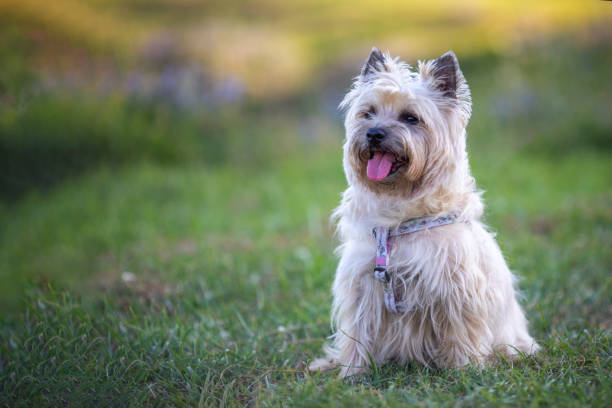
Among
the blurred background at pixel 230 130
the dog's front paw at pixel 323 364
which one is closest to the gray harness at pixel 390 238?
the dog's front paw at pixel 323 364

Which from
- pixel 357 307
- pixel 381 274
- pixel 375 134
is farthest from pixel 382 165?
pixel 357 307

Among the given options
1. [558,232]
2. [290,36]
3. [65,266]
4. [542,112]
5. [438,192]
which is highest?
[290,36]

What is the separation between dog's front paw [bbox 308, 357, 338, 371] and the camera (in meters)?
3.11

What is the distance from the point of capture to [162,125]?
30.1 ft

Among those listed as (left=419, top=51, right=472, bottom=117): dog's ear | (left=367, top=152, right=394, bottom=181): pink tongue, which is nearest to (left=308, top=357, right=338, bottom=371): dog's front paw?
(left=367, top=152, right=394, bottom=181): pink tongue

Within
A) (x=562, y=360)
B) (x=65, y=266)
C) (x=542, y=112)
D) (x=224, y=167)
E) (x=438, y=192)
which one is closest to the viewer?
(x=562, y=360)

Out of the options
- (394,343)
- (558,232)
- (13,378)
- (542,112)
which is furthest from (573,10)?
(13,378)

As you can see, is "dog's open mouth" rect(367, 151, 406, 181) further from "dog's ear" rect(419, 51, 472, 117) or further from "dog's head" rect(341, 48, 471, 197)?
"dog's ear" rect(419, 51, 472, 117)

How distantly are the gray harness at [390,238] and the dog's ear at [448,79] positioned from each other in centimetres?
68

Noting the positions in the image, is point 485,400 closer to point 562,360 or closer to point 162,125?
point 562,360

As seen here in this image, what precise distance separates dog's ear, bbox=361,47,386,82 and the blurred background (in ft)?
6.41

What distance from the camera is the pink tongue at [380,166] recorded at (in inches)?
113

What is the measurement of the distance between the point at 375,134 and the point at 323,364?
58.3 inches

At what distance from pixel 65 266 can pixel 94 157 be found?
12.2ft
